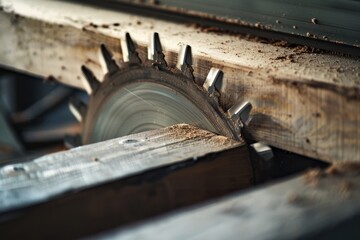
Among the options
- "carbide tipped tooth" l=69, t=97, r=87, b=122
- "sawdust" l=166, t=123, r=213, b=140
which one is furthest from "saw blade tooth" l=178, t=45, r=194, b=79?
"carbide tipped tooth" l=69, t=97, r=87, b=122

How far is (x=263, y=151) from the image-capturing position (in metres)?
1.31

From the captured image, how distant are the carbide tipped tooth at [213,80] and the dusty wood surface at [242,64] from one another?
1 centimetres

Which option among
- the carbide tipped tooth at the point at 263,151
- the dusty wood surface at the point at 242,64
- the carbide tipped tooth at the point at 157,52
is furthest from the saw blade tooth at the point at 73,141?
the carbide tipped tooth at the point at 263,151

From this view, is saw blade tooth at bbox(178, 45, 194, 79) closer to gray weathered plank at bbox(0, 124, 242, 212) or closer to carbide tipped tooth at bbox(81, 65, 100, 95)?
gray weathered plank at bbox(0, 124, 242, 212)

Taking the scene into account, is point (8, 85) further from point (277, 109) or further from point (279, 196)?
point (279, 196)

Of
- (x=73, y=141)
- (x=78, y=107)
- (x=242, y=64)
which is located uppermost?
(x=242, y=64)

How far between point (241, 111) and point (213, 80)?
0.33 ft

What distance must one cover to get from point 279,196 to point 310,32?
620 mm

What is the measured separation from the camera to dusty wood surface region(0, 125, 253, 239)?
997mm

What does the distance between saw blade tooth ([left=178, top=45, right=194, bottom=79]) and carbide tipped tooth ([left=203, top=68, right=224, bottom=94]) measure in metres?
0.05

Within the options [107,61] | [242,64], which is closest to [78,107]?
[107,61]

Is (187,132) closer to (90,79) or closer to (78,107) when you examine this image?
(90,79)

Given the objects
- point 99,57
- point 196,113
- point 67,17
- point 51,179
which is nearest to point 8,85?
point 67,17

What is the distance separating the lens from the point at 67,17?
1895 millimetres
